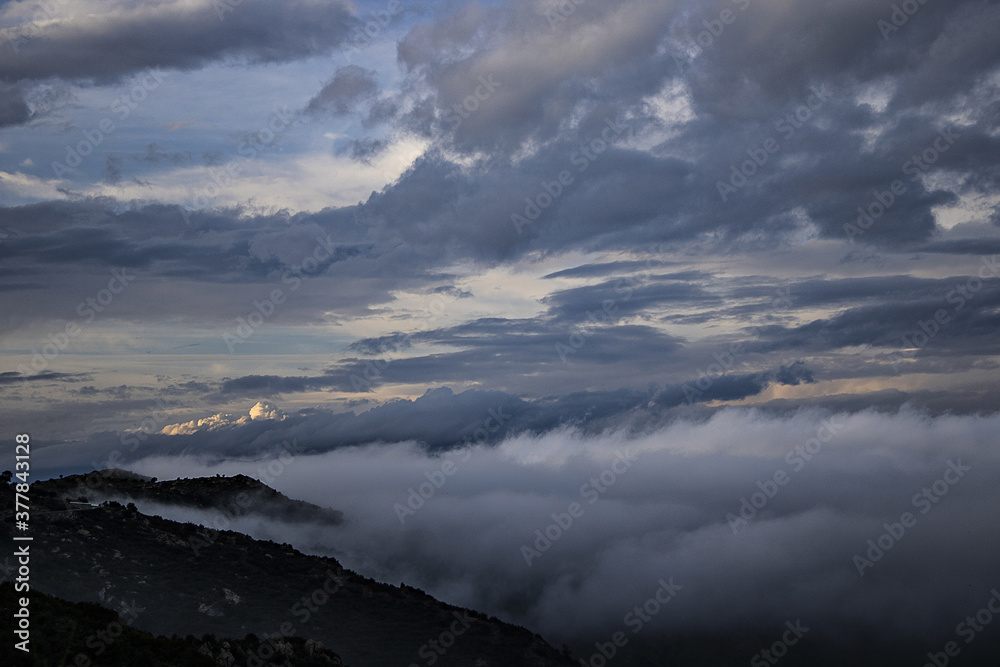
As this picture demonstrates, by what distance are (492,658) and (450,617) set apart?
17039 mm

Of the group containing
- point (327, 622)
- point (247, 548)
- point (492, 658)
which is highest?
point (247, 548)

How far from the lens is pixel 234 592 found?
10912 cm

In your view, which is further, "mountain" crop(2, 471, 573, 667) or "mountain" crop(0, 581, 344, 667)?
"mountain" crop(2, 471, 573, 667)

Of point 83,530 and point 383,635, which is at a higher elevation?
point 83,530

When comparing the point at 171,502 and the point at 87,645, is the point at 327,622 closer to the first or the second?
the point at 87,645

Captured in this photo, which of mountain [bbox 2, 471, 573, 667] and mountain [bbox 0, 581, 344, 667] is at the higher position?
mountain [bbox 0, 581, 344, 667]

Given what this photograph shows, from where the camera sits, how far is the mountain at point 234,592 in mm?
90812

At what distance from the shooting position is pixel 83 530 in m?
104

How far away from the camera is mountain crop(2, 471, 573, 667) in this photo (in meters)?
90.8

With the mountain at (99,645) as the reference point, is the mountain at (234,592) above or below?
below

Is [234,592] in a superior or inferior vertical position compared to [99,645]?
inferior

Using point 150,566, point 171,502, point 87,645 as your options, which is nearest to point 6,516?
point 150,566

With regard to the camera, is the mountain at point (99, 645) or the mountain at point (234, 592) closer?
the mountain at point (99, 645)

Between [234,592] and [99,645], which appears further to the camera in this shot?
[234,592]
